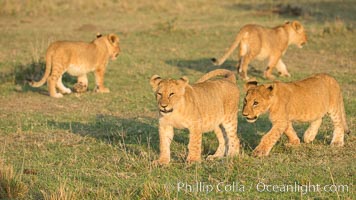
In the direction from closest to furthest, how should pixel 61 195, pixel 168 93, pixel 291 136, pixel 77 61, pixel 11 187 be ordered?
pixel 61 195 < pixel 11 187 < pixel 168 93 < pixel 291 136 < pixel 77 61

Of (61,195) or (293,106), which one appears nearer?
(61,195)

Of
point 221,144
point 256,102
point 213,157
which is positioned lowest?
point 213,157

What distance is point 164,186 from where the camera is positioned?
17.8 ft

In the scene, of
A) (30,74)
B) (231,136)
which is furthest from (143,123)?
(30,74)

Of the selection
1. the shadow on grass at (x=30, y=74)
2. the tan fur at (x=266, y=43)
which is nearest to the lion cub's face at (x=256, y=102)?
the tan fur at (x=266, y=43)

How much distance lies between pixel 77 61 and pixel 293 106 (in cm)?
467

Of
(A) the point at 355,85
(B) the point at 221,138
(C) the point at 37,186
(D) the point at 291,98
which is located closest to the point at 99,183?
(C) the point at 37,186

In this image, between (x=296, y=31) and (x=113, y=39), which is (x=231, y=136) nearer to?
(x=113, y=39)

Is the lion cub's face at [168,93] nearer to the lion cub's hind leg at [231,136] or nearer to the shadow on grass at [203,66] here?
the lion cub's hind leg at [231,136]

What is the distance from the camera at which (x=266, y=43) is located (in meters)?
12.3

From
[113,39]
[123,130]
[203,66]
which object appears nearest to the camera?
[123,130]

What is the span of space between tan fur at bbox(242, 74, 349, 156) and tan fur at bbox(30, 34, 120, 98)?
4.38 meters

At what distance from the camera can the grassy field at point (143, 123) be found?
5707 millimetres

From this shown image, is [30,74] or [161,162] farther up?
[30,74]
